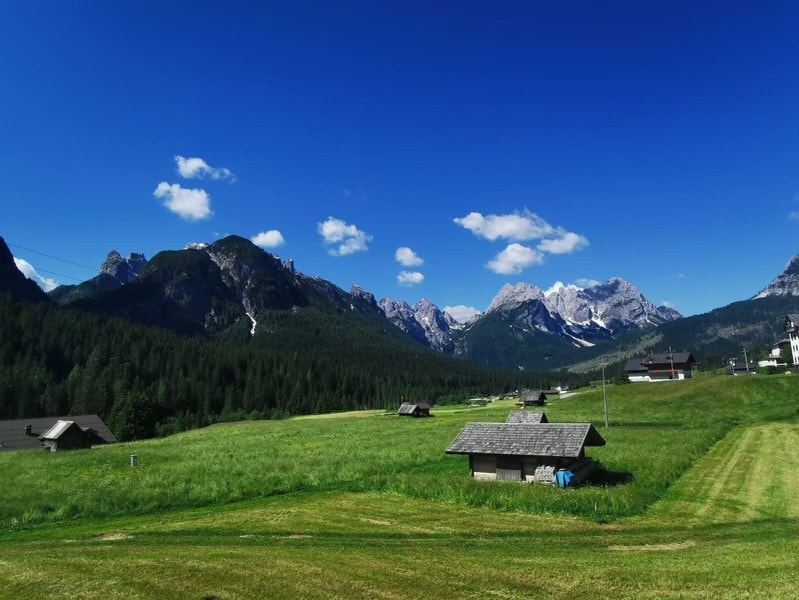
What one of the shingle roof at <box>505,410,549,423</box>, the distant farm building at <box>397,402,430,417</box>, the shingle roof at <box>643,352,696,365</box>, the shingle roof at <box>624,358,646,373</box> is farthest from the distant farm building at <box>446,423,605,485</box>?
the shingle roof at <box>624,358,646,373</box>

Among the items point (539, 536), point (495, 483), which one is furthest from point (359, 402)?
point (539, 536)

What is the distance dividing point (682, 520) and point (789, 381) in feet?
243

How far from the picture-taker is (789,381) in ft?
271

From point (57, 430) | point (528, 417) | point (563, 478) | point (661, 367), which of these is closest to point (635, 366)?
point (661, 367)

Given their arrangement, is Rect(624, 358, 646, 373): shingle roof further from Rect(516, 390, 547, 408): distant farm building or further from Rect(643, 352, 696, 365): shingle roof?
Rect(516, 390, 547, 408): distant farm building

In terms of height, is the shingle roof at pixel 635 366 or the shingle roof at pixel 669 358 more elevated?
the shingle roof at pixel 669 358

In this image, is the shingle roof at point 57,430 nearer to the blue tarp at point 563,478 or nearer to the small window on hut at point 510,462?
the small window on hut at point 510,462

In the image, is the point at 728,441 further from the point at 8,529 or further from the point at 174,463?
the point at 8,529

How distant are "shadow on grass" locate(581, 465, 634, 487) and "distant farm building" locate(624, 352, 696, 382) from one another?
116 meters

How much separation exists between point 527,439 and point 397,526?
1557 cm

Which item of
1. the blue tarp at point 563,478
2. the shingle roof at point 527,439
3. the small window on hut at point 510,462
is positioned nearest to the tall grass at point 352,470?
the blue tarp at point 563,478

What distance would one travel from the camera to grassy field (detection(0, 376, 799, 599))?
17.1 meters

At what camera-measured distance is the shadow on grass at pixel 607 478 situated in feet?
117

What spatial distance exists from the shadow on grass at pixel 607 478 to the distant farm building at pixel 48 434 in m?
71.6
